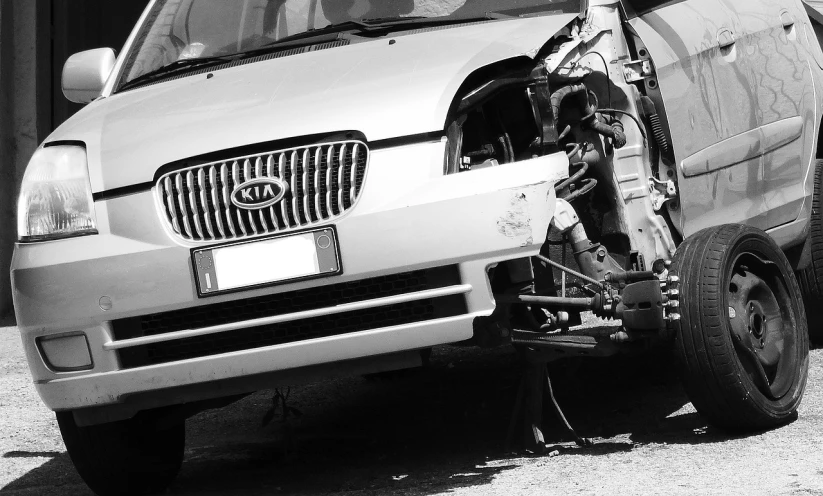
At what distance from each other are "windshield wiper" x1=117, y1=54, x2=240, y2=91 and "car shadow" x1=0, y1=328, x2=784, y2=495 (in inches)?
51.2

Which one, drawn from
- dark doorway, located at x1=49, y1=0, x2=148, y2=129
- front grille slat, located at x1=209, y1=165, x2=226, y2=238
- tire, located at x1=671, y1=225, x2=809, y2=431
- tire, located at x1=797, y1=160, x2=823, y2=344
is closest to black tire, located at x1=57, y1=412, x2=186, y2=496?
front grille slat, located at x1=209, y1=165, x2=226, y2=238

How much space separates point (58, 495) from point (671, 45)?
2.79 meters

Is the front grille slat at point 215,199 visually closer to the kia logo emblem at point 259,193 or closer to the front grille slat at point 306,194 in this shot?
the kia logo emblem at point 259,193

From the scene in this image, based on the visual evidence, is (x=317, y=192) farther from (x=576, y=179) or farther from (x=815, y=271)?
(x=815, y=271)

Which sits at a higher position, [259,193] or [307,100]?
[307,100]

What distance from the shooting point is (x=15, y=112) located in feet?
33.6

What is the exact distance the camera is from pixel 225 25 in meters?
5.08

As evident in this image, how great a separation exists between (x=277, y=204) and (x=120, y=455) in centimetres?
125

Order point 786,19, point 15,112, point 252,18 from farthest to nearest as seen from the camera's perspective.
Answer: point 15,112
point 786,19
point 252,18

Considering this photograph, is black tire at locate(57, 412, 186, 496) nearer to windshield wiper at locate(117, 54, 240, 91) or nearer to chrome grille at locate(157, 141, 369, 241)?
chrome grille at locate(157, 141, 369, 241)

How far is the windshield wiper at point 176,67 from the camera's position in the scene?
15.7ft

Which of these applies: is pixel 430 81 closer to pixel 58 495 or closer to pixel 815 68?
pixel 58 495

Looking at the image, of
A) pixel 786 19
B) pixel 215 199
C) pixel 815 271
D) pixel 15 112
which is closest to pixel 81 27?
pixel 15 112

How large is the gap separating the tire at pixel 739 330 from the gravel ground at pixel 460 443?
0.13m
